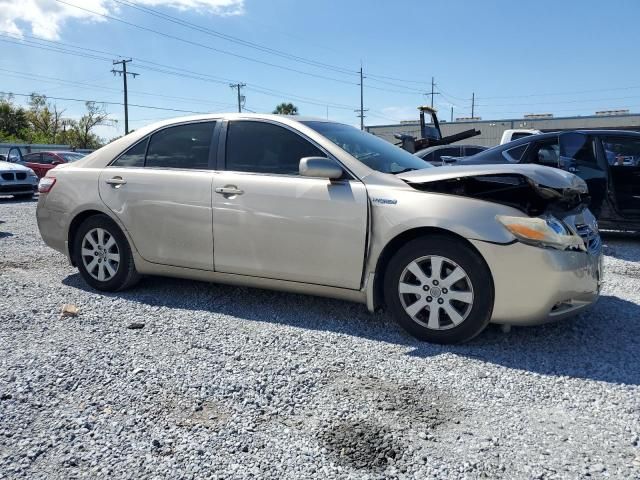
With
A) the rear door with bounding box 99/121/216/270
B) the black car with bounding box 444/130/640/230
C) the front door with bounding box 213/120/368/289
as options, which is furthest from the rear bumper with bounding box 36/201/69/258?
the black car with bounding box 444/130/640/230

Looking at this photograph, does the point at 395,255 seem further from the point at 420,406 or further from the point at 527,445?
the point at 527,445

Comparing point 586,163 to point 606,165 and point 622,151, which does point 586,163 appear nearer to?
point 606,165

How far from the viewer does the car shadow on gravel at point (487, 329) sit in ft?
11.0

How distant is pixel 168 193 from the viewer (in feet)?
14.6

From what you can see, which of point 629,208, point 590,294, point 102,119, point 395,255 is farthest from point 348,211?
point 102,119

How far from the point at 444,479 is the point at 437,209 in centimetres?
184

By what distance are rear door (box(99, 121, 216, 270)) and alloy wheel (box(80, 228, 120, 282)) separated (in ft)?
0.93

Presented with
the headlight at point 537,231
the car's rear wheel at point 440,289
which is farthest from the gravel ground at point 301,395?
the headlight at point 537,231

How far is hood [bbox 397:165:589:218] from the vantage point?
11.7ft

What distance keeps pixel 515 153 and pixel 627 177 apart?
1.50m

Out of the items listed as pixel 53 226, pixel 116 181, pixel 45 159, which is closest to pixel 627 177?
pixel 116 181

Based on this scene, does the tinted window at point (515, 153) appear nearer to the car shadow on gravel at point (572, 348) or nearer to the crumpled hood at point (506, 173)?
the car shadow on gravel at point (572, 348)

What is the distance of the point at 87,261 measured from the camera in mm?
4926

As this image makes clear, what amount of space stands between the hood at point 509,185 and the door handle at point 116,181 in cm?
245
